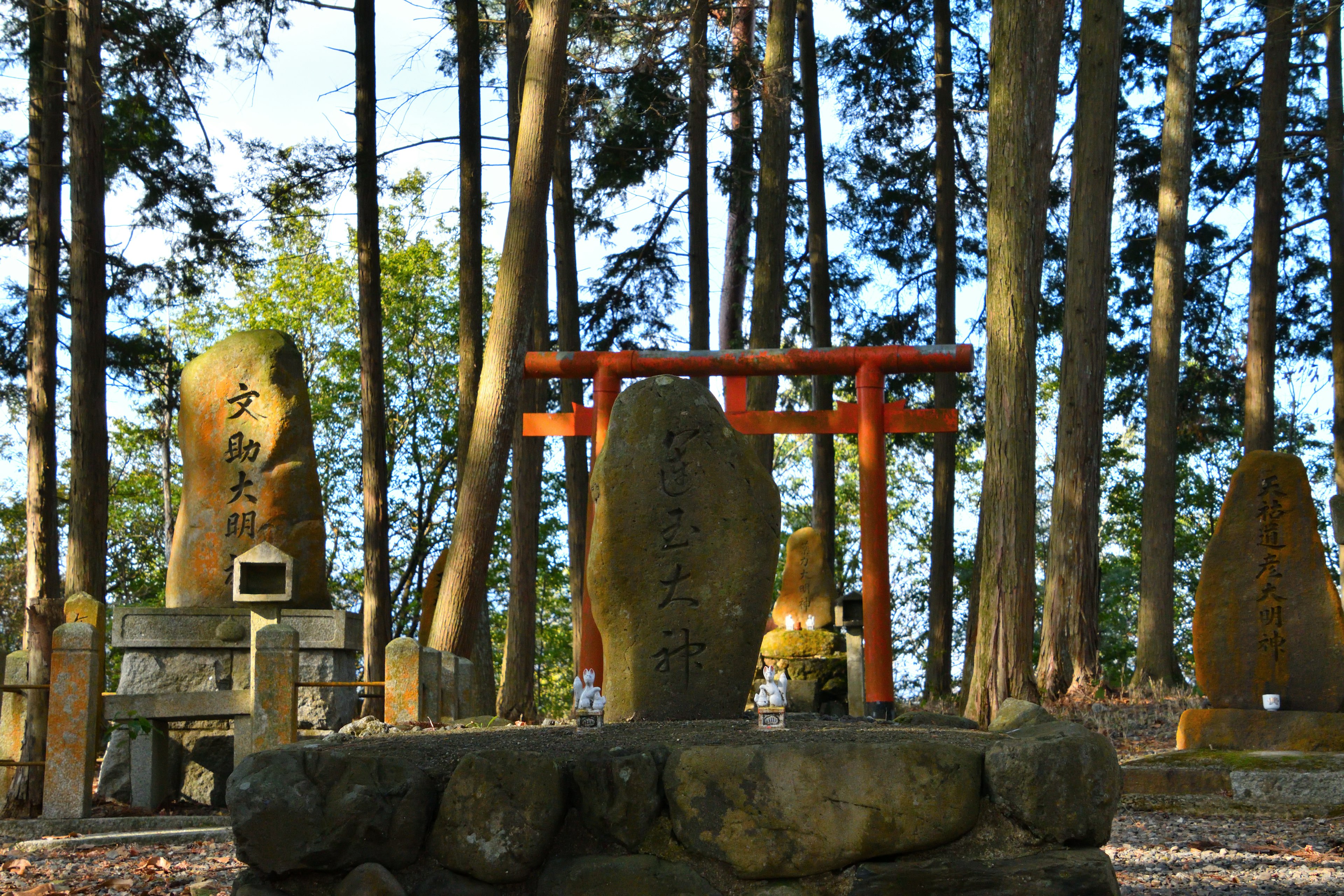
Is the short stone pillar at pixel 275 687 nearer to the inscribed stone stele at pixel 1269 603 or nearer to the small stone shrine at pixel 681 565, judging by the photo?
the small stone shrine at pixel 681 565

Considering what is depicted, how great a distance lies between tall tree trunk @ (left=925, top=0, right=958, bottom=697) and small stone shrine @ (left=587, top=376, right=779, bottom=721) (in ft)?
42.0

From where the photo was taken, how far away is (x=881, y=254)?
69.6 feet

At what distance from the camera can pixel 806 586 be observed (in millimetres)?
15383

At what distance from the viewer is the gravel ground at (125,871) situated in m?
5.35

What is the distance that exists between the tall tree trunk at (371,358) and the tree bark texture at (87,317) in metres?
3.63

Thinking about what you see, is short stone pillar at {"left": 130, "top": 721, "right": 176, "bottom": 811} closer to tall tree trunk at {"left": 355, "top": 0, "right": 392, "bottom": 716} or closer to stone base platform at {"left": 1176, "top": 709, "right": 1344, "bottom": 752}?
tall tree trunk at {"left": 355, "top": 0, "right": 392, "bottom": 716}

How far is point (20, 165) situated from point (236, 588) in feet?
31.8

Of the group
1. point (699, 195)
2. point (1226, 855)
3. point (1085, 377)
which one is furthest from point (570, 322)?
point (1226, 855)

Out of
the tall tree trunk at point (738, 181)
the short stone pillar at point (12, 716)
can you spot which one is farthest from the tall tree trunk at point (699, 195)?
the short stone pillar at point (12, 716)

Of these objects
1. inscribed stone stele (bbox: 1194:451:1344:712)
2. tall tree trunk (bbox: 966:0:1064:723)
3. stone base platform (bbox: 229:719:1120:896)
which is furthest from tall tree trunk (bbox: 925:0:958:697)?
stone base platform (bbox: 229:719:1120:896)

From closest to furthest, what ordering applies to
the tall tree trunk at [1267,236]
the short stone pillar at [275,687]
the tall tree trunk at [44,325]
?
the short stone pillar at [275,687] < the tall tree trunk at [44,325] < the tall tree trunk at [1267,236]

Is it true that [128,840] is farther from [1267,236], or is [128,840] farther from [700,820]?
[1267,236]

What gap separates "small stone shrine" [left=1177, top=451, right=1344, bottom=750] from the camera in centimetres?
818

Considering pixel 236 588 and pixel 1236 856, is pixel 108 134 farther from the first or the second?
pixel 1236 856
